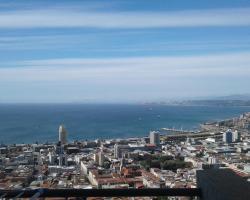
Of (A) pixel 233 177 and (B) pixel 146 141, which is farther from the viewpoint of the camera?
(B) pixel 146 141

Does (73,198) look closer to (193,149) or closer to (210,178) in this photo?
(210,178)

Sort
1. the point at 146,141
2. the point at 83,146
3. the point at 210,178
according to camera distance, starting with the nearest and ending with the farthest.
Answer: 1. the point at 210,178
2. the point at 83,146
3. the point at 146,141

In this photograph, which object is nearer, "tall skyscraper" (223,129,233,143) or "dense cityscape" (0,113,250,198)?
"dense cityscape" (0,113,250,198)

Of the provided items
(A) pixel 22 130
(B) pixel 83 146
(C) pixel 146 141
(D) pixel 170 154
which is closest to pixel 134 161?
(D) pixel 170 154

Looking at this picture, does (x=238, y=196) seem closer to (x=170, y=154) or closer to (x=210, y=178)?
(x=210, y=178)

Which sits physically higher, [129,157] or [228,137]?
[228,137]

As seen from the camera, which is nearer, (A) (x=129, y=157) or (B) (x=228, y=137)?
(A) (x=129, y=157)

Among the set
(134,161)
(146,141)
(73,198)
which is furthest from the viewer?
(146,141)

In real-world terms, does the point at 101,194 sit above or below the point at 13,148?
above

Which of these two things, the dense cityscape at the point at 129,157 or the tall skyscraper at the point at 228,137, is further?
the tall skyscraper at the point at 228,137
